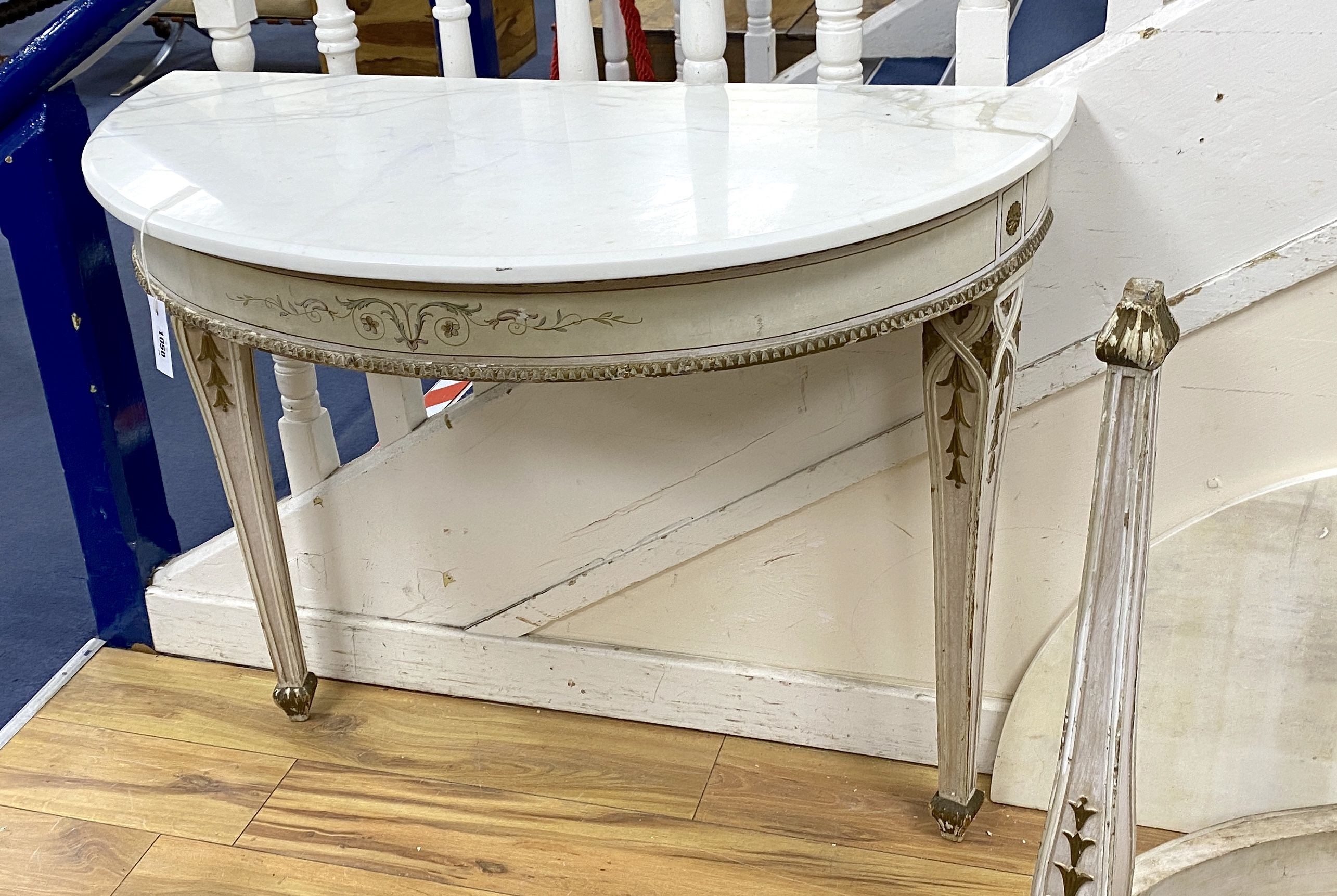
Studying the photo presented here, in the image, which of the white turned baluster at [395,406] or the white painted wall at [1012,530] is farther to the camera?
the white turned baluster at [395,406]

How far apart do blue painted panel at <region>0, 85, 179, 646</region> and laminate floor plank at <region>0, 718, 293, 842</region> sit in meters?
0.21

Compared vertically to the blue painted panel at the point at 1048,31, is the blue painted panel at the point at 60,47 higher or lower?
higher

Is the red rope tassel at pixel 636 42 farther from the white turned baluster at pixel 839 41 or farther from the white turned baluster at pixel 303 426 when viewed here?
the white turned baluster at pixel 303 426

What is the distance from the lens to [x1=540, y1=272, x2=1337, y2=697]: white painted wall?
120 cm

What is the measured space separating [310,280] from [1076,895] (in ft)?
2.22

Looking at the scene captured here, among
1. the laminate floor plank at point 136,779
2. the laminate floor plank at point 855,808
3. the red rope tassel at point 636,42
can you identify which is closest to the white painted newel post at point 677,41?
the red rope tassel at point 636,42

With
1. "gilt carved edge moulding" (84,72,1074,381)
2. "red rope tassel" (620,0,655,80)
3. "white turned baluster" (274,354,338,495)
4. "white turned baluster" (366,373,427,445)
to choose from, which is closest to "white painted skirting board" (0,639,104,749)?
"white turned baluster" (274,354,338,495)

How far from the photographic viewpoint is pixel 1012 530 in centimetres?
134

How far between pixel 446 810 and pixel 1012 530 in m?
0.73

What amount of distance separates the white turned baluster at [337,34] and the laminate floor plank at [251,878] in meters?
0.89

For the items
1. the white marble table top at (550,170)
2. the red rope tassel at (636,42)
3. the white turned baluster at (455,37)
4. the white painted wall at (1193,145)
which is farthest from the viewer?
the red rope tassel at (636,42)

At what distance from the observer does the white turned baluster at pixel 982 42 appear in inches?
43.5

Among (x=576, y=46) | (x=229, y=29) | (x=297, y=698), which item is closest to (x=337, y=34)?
(x=229, y=29)

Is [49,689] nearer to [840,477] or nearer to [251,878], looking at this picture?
[251,878]
